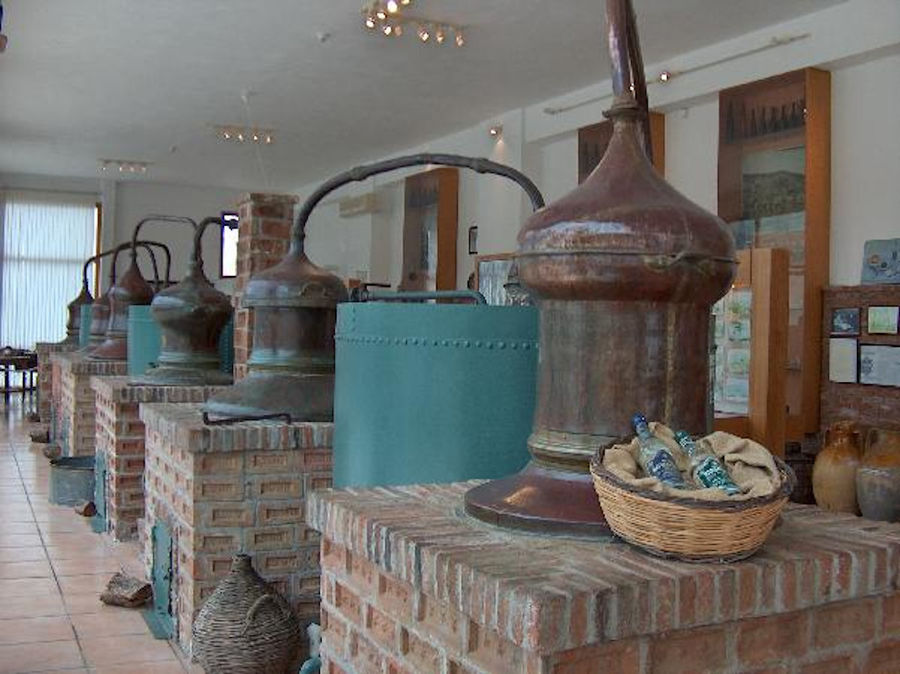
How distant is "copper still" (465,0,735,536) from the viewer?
169 centimetres

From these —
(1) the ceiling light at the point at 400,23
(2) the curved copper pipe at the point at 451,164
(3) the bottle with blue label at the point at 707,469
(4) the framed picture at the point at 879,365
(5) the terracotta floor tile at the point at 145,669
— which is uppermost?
(1) the ceiling light at the point at 400,23

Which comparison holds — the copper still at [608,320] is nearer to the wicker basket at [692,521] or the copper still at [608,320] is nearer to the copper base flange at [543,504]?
the copper base flange at [543,504]

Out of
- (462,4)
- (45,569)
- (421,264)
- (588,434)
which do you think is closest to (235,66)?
(462,4)

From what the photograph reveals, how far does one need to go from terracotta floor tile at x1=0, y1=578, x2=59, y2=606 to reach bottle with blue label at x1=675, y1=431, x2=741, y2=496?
366 centimetres

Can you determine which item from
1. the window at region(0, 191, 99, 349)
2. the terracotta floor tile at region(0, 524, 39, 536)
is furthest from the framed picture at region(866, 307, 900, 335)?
the window at region(0, 191, 99, 349)

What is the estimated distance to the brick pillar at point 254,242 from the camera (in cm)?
458

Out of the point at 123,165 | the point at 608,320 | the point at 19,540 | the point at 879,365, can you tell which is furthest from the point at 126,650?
the point at 123,165

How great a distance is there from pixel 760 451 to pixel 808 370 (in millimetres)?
5435

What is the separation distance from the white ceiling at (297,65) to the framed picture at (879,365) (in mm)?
2334

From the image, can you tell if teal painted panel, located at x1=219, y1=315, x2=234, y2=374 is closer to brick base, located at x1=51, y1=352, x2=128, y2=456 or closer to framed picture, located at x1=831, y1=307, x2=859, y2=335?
brick base, located at x1=51, y1=352, x2=128, y2=456

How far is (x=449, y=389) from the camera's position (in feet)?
7.62

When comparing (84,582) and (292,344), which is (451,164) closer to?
(292,344)

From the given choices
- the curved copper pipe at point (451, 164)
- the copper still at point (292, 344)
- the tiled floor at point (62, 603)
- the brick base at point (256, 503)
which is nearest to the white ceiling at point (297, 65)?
the tiled floor at point (62, 603)

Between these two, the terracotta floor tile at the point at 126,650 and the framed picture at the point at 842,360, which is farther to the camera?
the framed picture at the point at 842,360
